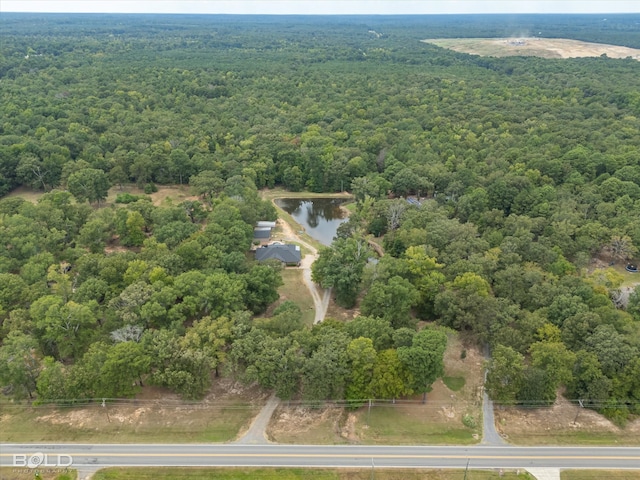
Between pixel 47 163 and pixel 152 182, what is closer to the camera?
pixel 47 163

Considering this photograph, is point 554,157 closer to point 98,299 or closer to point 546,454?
point 546,454

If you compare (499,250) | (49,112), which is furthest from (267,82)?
(499,250)

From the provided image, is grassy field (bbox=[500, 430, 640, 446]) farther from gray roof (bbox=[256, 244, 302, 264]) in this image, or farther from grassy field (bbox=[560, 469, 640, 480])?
gray roof (bbox=[256, 244, 302, 264])

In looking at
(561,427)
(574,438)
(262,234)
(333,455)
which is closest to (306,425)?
(333,455)

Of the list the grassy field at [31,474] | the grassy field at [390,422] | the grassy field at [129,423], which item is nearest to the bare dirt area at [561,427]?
the grassy field at [390,422]

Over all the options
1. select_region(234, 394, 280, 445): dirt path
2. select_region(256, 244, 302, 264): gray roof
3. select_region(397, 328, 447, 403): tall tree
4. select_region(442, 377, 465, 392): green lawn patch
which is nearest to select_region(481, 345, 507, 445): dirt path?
select_region(442, 377, 465, 392): green lawn patch

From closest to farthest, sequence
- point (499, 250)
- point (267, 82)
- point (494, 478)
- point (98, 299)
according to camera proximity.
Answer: point (494, 478)
point (98, 299)
point (499, 250)
point (267, 82)

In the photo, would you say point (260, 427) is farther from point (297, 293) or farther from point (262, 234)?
point (262, 234)
